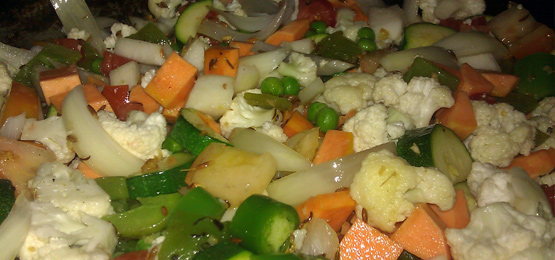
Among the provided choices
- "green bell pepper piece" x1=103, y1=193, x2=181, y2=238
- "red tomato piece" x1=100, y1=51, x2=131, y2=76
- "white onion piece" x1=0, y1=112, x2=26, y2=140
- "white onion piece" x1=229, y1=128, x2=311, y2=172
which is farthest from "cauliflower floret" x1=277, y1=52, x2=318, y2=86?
"white onion piece" x1=0, y1=112, x2=26, y2=140

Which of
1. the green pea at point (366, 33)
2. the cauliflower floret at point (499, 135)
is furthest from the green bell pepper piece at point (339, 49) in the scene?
the cauliflower floret at point (499, 135)

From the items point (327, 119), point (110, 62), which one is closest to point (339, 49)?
point (327, 119)

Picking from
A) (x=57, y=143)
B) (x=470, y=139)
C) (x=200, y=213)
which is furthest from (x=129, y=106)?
(x=470, y=139)

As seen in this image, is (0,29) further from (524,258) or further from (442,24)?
(524,258)

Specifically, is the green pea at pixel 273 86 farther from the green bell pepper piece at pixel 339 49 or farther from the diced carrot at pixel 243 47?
the green bell pepper piece at pixel 339 49

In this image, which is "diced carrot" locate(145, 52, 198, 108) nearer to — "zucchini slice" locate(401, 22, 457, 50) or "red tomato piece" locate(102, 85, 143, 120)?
"red tomato piece" locate(102, 85, 143, 120)
